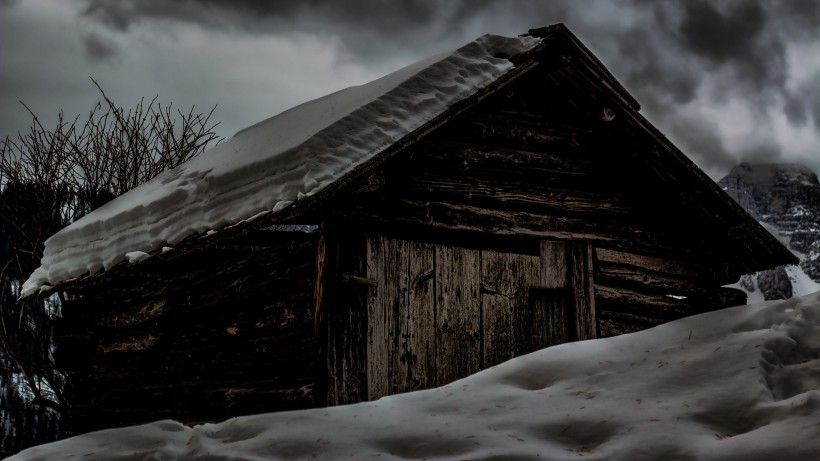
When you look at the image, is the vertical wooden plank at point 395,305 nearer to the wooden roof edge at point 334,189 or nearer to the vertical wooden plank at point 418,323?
the vertical wooden plank at point 418,323

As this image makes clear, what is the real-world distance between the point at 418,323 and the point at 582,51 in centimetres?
323

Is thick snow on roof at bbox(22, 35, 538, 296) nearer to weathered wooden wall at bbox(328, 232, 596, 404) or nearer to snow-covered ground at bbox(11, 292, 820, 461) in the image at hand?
weathered wooden wall at bbox(328, 232, 596, 404)

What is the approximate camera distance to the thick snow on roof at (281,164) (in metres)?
7.02

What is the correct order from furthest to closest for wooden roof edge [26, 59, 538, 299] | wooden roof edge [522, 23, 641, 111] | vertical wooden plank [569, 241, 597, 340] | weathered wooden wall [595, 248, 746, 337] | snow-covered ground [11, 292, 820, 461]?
weathered wooden wall [595, 248, 746, 337]
vertical wooden plank [569, 241, 597, 340]
wooden roof edge [522, 23, 641, 111]
wooden roof edge [26, 59, 538, 299]
snow-covered ground [11, 292, 820, 461]

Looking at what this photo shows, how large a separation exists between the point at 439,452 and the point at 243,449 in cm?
85

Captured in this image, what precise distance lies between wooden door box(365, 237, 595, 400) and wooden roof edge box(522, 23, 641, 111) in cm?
160

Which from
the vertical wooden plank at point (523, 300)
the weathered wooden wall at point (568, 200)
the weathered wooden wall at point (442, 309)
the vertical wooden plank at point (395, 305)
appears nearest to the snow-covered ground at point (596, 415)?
the weathered wooden wall at point (442, 309)

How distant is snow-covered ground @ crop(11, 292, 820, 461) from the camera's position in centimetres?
325

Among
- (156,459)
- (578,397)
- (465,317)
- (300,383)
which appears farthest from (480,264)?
(156,459)

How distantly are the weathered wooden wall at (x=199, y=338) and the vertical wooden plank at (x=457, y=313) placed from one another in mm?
1249

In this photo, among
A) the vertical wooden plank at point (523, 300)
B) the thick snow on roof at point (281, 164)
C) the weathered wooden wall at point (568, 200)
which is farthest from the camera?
the vertical wooden plank at point (523, 300)

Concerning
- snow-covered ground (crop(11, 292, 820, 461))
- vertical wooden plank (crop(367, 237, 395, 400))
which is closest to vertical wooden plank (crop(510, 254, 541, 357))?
vertical wooden plank (crop(367, 237, 395, 400))

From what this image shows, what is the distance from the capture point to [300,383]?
23.0 feet

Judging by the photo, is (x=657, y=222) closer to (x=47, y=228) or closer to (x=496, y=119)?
(x=496, y=119)
